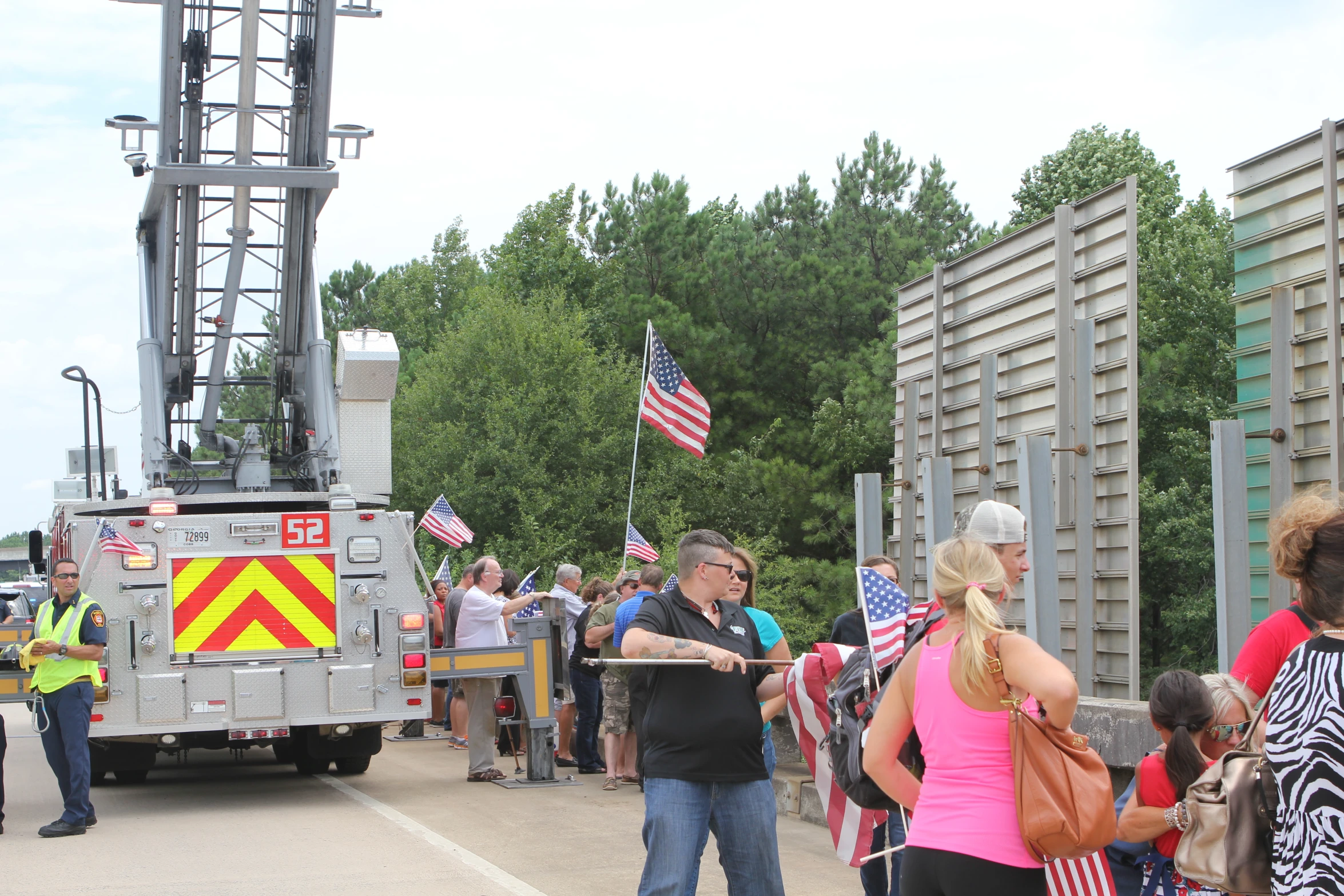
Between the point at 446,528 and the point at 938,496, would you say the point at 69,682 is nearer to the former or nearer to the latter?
the point at 938,496

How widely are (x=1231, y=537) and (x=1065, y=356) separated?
6.80ft

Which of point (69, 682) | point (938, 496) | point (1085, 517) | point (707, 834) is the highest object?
point (938, 496)

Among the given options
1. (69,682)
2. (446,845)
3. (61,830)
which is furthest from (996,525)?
(61,830)

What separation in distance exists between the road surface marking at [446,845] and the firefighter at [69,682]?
2165mm

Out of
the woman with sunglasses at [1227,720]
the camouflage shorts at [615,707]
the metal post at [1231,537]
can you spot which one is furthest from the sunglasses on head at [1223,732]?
the camouflage shorts at [615,707]

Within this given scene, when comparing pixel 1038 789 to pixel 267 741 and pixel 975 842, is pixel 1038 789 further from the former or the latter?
pixel 267 741

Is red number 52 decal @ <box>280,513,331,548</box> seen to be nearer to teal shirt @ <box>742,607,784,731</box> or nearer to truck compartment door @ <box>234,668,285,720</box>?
truck compartment door @ <box>234,668,285,720</box>

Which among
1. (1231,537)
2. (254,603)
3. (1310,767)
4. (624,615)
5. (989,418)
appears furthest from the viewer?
(254,603)

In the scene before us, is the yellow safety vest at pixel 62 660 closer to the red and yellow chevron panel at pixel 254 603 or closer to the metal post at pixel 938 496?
the red and yellow chevron panel at pixel 254 603

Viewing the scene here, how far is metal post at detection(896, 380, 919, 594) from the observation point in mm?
10984

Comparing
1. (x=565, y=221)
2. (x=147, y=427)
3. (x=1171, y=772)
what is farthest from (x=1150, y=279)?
(x=1171, y=772)

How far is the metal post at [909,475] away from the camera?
10984 millimetres

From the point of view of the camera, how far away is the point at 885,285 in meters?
44.6

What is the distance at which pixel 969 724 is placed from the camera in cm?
359
